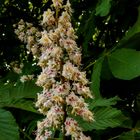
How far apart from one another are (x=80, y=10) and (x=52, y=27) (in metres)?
1.78

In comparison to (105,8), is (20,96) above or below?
below

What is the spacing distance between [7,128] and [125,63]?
670 mm

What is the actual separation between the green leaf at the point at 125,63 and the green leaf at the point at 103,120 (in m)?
0.20

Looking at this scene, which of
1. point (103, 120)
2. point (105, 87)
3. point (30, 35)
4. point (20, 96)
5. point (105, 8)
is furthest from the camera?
point (30, 35)

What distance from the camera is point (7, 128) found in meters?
1.68

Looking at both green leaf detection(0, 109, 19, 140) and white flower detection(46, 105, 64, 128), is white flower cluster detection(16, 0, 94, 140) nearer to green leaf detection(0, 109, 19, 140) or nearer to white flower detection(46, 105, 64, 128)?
white flower detection(46, 105, 64, 128)

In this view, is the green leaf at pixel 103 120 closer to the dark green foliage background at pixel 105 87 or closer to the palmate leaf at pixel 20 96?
the dark green foliage background at pixel 105 87

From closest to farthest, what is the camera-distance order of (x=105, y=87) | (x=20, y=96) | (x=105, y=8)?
(x=20, y=96) < (x=105, y=8) < (x=105, y=87)

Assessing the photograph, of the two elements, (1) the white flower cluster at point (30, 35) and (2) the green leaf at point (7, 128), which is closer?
(2) the green leaf at point (7, 128)

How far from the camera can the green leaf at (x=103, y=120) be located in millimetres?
1796

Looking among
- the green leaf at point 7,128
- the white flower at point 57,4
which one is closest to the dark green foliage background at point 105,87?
the green leaf at point 7,128

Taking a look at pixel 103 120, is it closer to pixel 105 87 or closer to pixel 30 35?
pixel 105 87

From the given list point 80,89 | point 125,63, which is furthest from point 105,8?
point 80,89

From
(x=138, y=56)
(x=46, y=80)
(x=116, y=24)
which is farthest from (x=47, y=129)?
(x=116, y=24)
